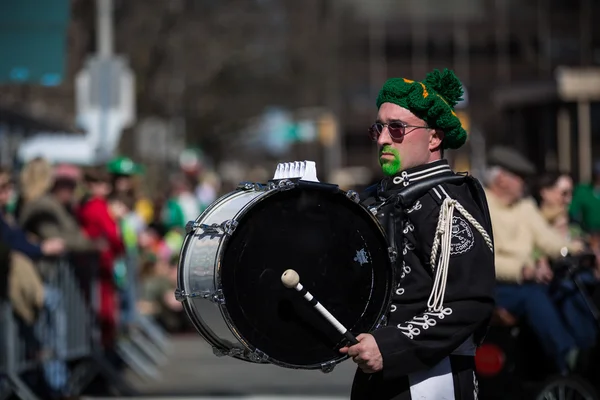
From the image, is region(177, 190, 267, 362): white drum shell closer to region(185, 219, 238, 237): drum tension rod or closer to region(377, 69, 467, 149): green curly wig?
region(185, 219, 238, 237): drum tension rod

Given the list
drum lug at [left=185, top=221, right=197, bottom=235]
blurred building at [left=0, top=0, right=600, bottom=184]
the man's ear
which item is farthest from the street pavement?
drum lug at [left=185, top=221, right=197, bottom=235]

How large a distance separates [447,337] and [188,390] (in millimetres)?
8215

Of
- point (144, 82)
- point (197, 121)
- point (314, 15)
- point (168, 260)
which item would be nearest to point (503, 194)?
point (168, 260)

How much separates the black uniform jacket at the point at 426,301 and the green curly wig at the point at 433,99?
0.39ft

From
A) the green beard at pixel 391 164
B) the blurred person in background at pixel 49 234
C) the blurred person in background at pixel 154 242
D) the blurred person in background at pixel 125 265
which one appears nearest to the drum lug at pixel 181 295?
the green beard at pixel 391 164

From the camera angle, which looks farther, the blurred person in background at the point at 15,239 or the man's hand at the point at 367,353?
the blurred person in background at the point at 15,239

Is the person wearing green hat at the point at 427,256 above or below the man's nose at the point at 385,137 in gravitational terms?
below

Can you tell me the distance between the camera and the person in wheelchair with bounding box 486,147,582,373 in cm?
891

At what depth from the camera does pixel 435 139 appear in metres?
4.98

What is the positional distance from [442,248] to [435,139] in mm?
454

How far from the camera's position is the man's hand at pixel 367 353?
4551mm

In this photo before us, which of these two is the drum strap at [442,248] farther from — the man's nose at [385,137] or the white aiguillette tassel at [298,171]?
the white aiguillette tassel at [298,171]

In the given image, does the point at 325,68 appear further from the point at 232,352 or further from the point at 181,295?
the point at 232,352

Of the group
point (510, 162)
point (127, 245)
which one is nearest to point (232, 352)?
point (510, 162)
